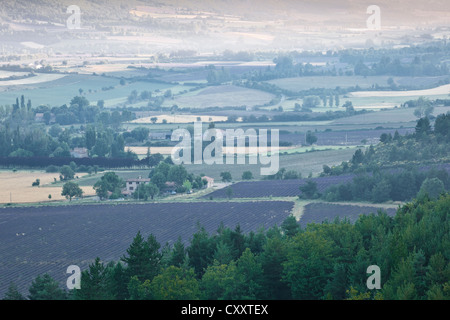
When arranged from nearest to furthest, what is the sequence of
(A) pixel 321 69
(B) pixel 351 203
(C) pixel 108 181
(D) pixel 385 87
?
(B) pixel 351 203 → (C) pixel 108 181 → (D) pixel 385 87 → (A) pixel 321 69

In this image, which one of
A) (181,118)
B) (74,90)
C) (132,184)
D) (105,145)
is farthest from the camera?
(74,90)

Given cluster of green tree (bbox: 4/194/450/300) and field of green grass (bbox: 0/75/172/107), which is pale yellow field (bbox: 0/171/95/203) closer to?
cluster of green tree (bbox: 4/194/450/300)

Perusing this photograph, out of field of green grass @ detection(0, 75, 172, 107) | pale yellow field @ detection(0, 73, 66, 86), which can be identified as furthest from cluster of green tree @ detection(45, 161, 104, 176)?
pale yellow field @ detection(0, 73, 66, 86)

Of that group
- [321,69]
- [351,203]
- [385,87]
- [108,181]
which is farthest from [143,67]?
[351,203]

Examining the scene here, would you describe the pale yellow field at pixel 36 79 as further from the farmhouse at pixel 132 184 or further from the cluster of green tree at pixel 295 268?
the cluster of green tree at pixel 295 268

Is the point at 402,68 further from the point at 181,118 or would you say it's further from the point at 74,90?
the point at 181,118

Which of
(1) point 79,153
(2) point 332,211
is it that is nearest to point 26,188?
(1) point 79,153

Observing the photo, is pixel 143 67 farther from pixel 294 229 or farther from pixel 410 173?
pixel 294 229
